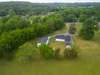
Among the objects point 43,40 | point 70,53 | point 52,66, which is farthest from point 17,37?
point 70,53

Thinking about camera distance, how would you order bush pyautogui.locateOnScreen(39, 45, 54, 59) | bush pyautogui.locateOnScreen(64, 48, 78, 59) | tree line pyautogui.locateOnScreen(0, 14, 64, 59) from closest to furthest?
bush pyautogui.locateOnScreen(39, 45, 54, 59) → tree line pyautogui.locateOnScreen(0, 14, 64, 59) → bush pyautogui.locateOnScreen(64, 48, 78, 59)

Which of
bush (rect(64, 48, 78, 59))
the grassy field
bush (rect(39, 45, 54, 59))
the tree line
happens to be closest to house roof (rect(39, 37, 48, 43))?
the tree line

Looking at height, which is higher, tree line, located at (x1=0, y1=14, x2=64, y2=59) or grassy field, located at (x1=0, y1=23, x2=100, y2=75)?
tree line, located at (x1=0, y1=14, x2=64, y2=59)

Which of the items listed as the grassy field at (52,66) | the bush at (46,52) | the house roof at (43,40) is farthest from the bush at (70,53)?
the house roof at (43,40)

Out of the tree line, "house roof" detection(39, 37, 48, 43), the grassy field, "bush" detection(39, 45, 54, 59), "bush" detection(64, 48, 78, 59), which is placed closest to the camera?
the grassy field

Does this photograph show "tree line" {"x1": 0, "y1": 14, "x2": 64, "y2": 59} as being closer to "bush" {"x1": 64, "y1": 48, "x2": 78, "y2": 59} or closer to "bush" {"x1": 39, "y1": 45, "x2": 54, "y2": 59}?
"bush" {"x1": 39, "y1": 45, "x2": 54, "y2": 59}

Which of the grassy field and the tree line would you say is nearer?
A: the grassy field

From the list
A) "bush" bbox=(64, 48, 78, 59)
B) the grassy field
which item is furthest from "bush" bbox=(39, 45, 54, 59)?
"bush" bbox=(64, 48, 78, 59)

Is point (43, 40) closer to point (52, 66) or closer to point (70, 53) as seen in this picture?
point (70, 53)

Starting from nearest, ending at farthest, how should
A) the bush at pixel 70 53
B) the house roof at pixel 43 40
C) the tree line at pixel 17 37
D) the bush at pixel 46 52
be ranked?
the bush at pixel 46 52, the tree line at pixel 17 37, the bush at pixel 70 53, the house roof at pixel 43 40

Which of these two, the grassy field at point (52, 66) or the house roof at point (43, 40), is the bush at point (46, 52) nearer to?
the grassy field at point (52, 66)

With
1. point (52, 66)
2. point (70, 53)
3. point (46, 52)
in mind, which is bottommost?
point (52, 66)

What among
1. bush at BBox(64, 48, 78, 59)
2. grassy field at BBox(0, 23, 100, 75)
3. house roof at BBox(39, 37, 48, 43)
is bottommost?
grassy field at BBox(0, 23, 100, 75)
